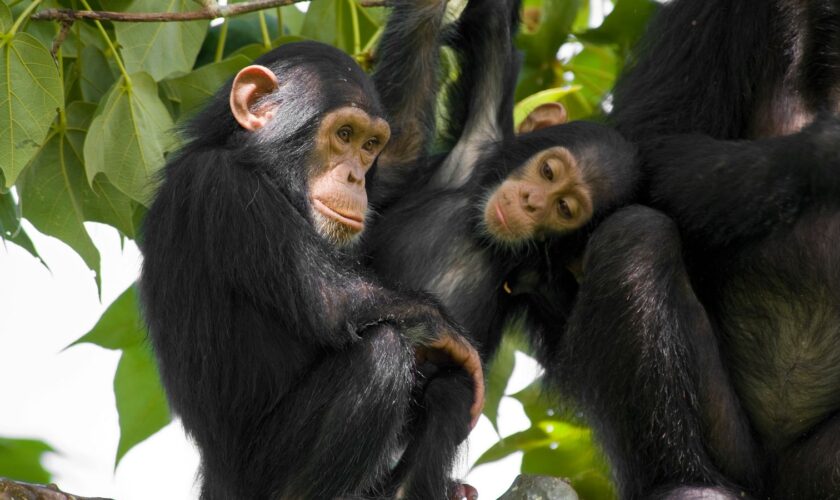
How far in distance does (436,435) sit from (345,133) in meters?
1.23

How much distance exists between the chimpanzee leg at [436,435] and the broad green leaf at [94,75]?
1.95 metres

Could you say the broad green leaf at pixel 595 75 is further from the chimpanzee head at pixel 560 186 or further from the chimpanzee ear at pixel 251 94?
the chimpanzee ear at pixel 251 94

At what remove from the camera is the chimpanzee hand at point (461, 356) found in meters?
5.08

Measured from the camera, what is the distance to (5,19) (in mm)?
5027

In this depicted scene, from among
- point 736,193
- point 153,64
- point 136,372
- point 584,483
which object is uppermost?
point 153,64

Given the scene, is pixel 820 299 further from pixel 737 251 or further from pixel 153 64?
pixel 153 64

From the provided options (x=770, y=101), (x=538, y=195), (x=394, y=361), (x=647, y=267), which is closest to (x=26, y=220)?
(x=394, y=361)

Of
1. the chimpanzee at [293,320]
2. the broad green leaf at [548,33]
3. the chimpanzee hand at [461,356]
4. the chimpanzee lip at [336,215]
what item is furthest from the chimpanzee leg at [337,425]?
the broad green leaf at [548,33]

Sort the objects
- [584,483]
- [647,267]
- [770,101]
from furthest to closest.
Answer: [584,483]
[770,101]
[647,267]

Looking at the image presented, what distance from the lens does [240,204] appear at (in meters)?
4.88

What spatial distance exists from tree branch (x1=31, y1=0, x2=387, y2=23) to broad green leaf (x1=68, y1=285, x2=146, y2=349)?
1.53 metres

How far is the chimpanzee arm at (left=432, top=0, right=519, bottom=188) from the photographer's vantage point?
19.1 feet

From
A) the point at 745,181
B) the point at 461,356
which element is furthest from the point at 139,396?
the point at 745,181

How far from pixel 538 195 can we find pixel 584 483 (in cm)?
146
